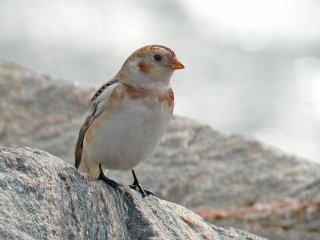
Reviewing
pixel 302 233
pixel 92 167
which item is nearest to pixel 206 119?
pixel 302 233

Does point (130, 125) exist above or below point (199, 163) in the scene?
below

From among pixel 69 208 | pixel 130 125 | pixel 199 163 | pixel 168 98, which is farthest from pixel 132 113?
pixel 199 163

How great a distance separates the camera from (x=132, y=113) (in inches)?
290

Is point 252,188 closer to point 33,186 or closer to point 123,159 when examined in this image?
point 123,159

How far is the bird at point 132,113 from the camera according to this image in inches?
291

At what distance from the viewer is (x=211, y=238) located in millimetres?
6672

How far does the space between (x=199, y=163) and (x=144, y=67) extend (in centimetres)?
503

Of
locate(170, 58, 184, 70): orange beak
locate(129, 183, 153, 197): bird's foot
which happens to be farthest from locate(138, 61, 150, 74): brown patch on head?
locate(129, 183, 153, 197): bird's foot

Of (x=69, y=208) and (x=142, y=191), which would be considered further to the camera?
(x=142, y=191)

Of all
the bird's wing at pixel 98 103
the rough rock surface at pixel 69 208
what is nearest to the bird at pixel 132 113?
the bird's wing at pixel 98 103

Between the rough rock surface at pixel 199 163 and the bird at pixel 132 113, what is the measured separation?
13.8 ft

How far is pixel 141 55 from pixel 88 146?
78cm

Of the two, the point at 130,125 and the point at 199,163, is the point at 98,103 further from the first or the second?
the point at 199,163

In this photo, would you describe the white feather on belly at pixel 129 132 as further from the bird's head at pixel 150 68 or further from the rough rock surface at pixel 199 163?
the rough rock surface at pixel 199 163
